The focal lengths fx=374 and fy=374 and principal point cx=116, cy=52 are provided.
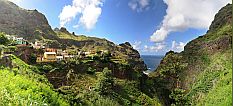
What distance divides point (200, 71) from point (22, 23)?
3767cm

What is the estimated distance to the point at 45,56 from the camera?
37250 millimetres

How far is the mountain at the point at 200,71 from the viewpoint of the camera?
40359mm

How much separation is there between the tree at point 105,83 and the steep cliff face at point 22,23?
31.2 metres

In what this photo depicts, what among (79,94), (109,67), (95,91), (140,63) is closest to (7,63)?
(79,94)

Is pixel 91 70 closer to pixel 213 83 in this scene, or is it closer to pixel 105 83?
pixel 105 83

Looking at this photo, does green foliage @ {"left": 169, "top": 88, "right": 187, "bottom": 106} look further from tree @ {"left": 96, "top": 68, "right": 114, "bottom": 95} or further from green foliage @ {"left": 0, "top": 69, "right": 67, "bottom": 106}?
green foliage @ {"left": 0, "top": 69, "right": 67, "bottom": 106}

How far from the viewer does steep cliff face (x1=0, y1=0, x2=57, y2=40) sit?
6629 centimetres

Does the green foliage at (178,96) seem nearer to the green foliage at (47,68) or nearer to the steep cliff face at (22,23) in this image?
the green foliage at (47,68)

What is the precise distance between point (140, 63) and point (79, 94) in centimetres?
3860

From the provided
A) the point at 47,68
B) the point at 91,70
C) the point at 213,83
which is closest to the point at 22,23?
the point at 91,70

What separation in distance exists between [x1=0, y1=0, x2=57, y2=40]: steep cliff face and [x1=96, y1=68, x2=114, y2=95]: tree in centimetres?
3120

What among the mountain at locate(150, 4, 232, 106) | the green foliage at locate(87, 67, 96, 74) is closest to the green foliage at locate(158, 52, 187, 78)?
the mountain at locate(150, 4, 232, 106)

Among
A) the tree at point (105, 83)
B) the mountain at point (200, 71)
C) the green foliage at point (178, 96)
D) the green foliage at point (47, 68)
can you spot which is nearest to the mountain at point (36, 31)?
the mountain at point (200, 71)

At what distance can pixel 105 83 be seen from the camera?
35.3 metres
